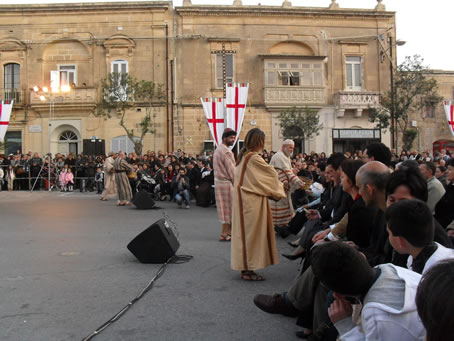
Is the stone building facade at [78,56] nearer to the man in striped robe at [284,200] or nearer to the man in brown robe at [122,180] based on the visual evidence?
the man in brown robe at [122,180]

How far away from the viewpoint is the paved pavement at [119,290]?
12.6 ft

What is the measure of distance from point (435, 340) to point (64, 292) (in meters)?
4.60

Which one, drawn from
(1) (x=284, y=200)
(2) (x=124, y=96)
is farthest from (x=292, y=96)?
(1) (x=284, y=200)

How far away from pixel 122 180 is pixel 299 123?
1366 cm

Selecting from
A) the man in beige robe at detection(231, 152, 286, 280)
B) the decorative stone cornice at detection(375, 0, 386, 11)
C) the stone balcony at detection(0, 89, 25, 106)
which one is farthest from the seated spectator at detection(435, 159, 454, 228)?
the stone balcony at detection(0, 89, 25, 106)

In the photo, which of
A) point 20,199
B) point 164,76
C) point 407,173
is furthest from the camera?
point 164,76

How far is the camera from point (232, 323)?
157 inches

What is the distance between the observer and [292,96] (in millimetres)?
27844

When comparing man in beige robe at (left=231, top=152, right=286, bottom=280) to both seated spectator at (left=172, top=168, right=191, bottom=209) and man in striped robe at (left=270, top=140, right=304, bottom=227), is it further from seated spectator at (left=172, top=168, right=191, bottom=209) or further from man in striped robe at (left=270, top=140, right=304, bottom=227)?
seated spectator at (left=172, top=168, right=191, bottom=209)

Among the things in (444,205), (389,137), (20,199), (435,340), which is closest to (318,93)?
(389,137)

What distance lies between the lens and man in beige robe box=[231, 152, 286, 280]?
5.27 m

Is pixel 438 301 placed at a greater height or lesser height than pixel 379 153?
lesser

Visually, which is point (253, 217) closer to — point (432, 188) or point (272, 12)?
point (432, 188)

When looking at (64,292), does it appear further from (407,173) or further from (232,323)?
(407,173)
